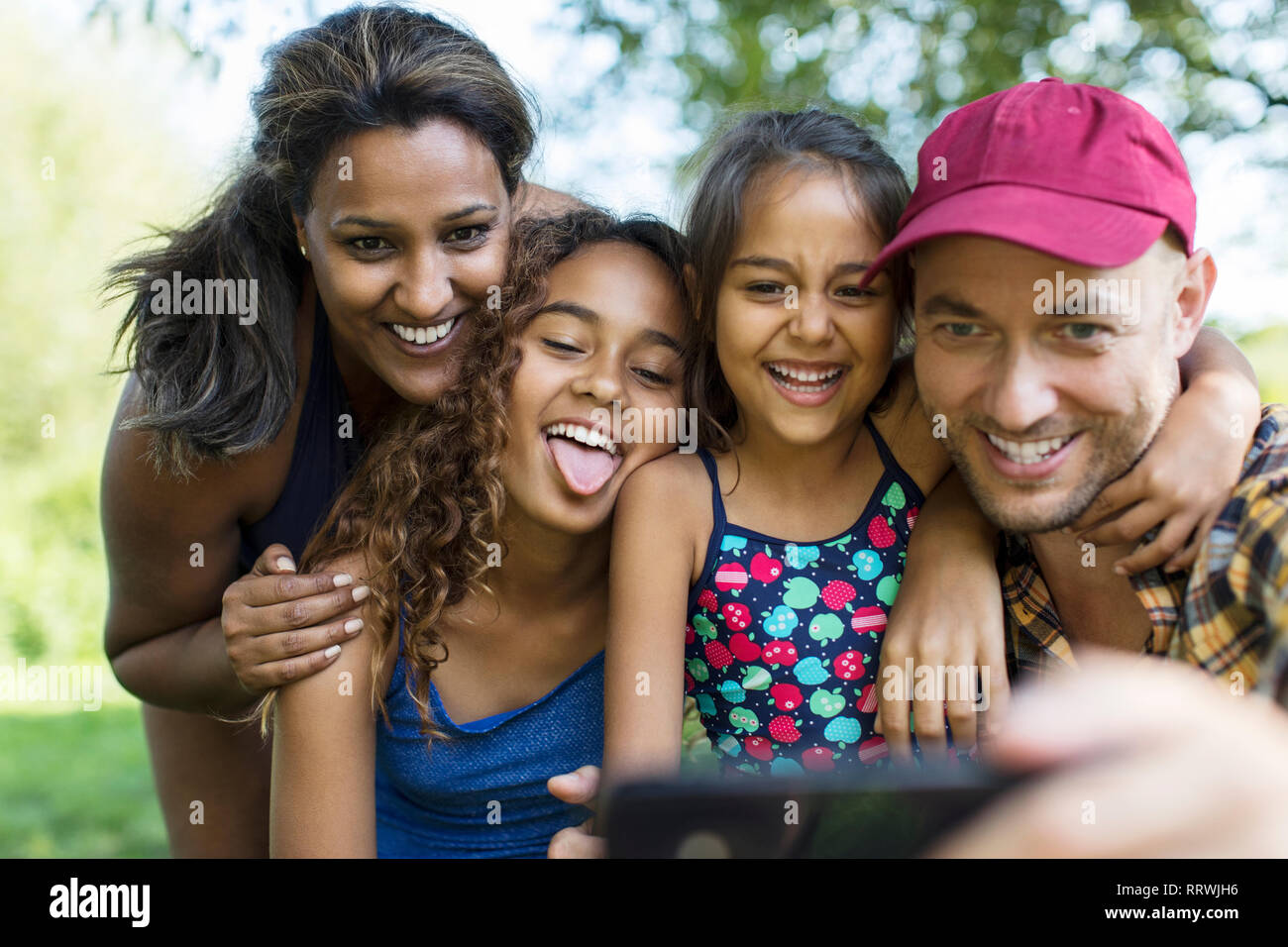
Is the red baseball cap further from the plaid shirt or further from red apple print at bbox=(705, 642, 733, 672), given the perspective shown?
red apple print at bbox=(705, 642, 733, 672)

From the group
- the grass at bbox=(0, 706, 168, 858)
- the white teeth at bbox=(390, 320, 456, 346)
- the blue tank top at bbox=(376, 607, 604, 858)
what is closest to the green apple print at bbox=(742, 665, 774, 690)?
the blue tank top at bbox=(376, 607, 604, 858)

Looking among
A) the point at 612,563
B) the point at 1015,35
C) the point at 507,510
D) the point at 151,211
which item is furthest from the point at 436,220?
the point at 151,211

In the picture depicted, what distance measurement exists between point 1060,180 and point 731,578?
0.95m

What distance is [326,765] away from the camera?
203 centimetres

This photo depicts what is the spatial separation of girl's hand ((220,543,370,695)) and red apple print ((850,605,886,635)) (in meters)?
0.99

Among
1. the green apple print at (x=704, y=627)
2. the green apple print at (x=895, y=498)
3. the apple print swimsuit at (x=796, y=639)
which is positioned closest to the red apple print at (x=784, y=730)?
the apple print swimsuit at (x=796, y=639)

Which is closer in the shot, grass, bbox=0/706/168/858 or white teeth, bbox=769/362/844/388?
white teeth, bbox=769/362/844/388

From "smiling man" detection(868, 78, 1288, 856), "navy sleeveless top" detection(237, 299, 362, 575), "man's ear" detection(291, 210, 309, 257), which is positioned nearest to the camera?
"smiling man" detection(868, 78, 1288, 856)

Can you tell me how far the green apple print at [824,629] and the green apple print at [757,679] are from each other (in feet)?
0.40

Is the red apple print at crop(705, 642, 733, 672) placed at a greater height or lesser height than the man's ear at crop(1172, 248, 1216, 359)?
lesser

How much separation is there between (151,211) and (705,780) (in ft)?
29.5

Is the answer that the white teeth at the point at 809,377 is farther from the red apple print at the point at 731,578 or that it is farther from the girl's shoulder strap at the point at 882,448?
the red apple print at the point at 731,578

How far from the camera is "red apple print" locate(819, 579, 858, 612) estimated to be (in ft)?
7.07

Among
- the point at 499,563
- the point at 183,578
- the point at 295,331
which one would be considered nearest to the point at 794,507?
the point at 499,563
